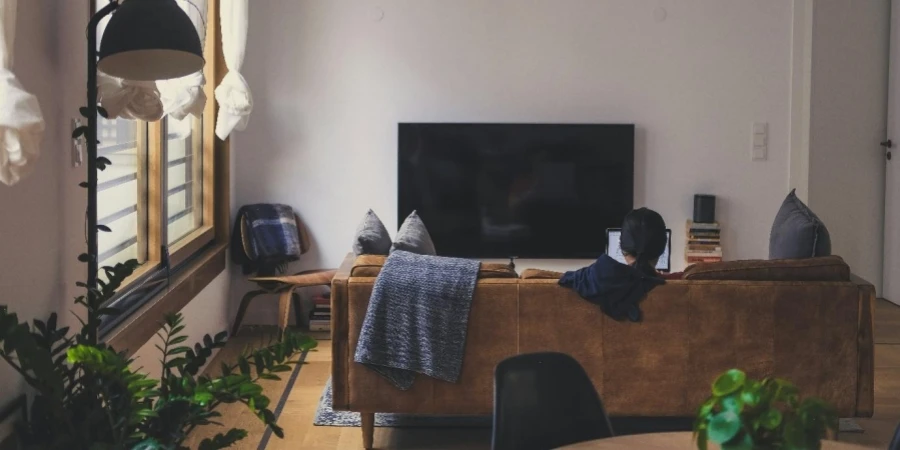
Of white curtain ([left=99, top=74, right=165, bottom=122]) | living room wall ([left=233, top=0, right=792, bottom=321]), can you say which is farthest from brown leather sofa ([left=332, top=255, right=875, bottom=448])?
living room wall ([left=233, top=0, right=792, bottom=321])

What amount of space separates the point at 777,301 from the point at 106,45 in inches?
103

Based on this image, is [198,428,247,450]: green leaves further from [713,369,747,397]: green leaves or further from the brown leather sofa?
the brown leather sofa

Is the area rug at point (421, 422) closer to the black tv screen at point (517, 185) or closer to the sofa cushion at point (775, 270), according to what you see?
the sofa cushion at point (775, 270)

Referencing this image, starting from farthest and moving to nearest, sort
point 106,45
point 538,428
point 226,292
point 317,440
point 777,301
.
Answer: point 226,292 → point 317,440 → point 777,301 → point 106,45 → point 538,428

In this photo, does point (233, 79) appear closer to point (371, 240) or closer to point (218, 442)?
point (371, 240)

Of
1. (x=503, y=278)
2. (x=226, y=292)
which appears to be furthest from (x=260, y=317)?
(x=503, y=278)

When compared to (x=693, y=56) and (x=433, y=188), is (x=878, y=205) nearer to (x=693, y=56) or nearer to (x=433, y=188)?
(x=693, y=56)

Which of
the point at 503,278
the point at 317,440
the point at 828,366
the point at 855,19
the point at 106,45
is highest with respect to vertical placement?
the point at 855,19

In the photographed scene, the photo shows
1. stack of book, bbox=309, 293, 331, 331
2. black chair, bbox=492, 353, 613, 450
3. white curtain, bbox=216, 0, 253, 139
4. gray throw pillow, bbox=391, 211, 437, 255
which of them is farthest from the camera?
stack of book, bbox=309, 293, 331, 331

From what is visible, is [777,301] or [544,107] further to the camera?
[544,107]

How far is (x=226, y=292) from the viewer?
652 cm

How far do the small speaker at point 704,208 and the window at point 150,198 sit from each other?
2880 mm

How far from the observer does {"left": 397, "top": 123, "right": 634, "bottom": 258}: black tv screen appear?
6.74m

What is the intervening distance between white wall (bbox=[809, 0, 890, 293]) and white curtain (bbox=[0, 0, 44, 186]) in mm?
5991
